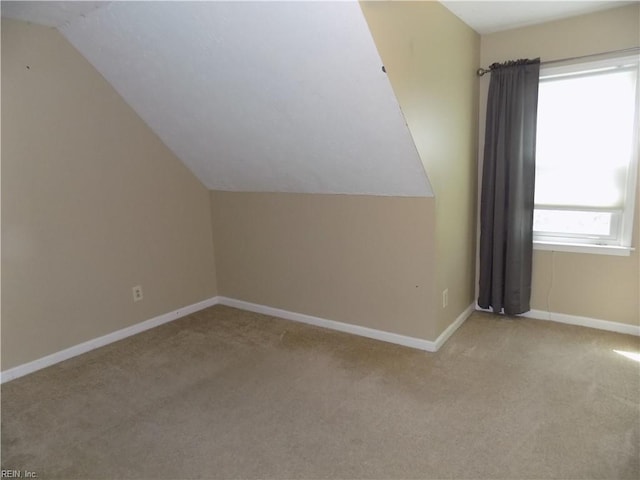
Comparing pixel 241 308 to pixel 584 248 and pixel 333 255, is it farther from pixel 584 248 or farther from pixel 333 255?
pixel 584 248

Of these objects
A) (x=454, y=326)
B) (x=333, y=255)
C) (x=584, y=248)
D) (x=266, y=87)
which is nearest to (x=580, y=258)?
(x=584, y=248)

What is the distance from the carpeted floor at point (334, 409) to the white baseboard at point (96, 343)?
0.28 feet

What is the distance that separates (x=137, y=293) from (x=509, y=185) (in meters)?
2.87

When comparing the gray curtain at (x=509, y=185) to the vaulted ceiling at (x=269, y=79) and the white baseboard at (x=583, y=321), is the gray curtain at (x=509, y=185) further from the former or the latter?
the vaulted ceiling at (x=269, y=79)

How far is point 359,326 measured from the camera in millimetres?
3145

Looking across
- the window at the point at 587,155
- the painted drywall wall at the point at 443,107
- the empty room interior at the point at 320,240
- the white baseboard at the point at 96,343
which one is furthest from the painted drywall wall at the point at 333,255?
the window at the point at 587,155

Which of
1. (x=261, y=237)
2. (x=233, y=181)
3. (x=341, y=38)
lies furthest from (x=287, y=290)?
(x=341, y=38)

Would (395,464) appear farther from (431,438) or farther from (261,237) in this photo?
(261,237)

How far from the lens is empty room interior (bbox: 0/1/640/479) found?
1.98m

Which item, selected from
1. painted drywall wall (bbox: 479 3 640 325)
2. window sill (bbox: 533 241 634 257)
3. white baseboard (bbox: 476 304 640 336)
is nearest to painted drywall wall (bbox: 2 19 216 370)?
painted drywall wall (bbox: 479 3 640 325)

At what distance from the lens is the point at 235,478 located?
1.76 m

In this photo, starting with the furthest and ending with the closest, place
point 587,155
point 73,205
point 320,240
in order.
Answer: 1. point 320,240
2. point 587,155
3. point 73,205

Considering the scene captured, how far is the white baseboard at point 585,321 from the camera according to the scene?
302 centimetres

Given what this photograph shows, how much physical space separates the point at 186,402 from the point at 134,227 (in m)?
1.47
